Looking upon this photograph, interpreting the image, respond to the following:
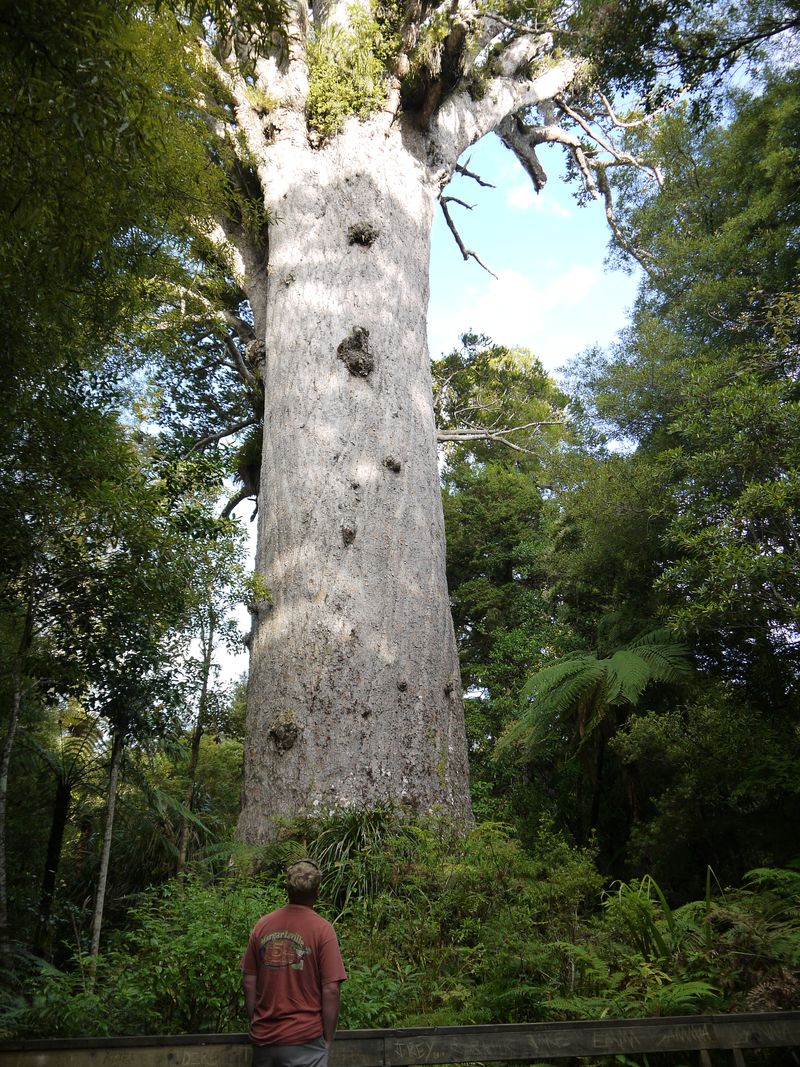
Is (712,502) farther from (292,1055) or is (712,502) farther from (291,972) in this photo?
(292,1055)

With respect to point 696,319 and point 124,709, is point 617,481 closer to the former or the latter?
point 696,319

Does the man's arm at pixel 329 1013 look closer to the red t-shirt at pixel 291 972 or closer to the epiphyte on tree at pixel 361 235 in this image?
the red t-shirt at pixel 291 972

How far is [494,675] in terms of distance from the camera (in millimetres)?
10445

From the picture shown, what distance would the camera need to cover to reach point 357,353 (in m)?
5.55

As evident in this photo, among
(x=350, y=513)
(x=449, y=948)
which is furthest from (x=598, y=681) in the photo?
(x=449, y=948)

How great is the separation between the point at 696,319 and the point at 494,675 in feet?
16.9

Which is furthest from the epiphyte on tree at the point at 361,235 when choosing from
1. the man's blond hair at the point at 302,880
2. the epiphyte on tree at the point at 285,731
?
the man's blond hair at the point at 302,880

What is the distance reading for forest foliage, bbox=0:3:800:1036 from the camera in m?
2.74

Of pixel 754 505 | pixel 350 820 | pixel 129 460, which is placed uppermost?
pixel 129 460

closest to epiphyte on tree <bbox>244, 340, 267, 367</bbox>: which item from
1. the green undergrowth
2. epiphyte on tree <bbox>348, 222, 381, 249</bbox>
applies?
epiphyte on tree <bbox>348, 222, 381, 249</bbox>

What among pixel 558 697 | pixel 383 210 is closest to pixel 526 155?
pixel 383 210

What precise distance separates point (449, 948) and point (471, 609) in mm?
8887

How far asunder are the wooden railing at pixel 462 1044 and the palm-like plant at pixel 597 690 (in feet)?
10.7

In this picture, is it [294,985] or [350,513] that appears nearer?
[294,985]
